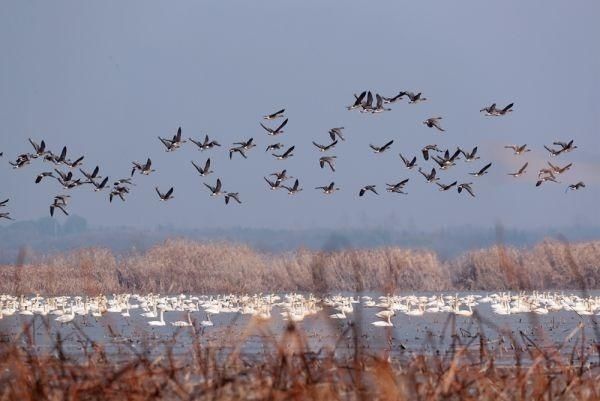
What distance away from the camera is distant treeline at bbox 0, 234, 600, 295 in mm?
49219

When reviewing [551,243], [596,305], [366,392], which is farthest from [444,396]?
[551,243]

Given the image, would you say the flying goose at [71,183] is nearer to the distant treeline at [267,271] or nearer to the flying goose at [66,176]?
the flying goose at [66,176]

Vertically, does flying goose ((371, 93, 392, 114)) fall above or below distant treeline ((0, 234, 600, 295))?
above

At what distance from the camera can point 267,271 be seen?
51.1m

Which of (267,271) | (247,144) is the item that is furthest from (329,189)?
(267,271)

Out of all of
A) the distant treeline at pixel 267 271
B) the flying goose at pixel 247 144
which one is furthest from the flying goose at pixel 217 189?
the distant treeline at pixel 267 271

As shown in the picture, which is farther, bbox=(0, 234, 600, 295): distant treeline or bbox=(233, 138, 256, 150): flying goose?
bbox=(0, 234, 600, 295): distant treeline

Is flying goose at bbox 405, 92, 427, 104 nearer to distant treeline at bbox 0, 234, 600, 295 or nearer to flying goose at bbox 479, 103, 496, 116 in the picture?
flying goose at bbox 479, 103, 496, 116

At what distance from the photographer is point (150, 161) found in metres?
31.3

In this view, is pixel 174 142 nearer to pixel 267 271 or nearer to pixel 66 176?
pixel 66 176

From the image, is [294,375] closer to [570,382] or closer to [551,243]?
[570,382]

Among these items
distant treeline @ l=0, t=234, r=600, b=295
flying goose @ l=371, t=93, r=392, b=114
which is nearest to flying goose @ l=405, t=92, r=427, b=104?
flying goose @ l=371, t=93, r=392, b=114

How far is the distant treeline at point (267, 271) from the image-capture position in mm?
49219

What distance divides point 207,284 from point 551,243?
1429cm
